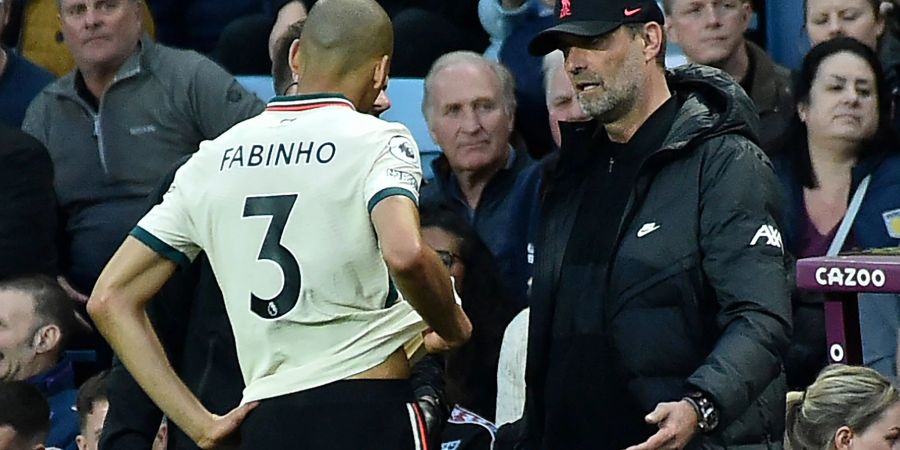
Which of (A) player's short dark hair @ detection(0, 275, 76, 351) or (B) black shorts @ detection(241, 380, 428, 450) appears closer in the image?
(B) black shorts @ detection(241, 380, 428, 450)

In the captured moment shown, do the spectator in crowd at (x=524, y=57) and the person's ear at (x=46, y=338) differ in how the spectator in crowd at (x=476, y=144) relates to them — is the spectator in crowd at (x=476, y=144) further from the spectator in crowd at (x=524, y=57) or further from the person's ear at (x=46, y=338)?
the person's ear at (x=46, y=338)

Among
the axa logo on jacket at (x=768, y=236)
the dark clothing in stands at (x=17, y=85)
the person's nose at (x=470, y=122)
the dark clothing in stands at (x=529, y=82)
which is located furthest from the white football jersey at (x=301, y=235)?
the dark clothing in stands at (x=17, y=85)

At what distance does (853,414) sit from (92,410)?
8.89ft

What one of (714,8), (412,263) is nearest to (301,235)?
(412,263)

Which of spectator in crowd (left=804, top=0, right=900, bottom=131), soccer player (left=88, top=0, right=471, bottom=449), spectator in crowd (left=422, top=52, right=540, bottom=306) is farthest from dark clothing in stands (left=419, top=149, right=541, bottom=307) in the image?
soccer player (left=88, top=0, right=471, bottom=449)

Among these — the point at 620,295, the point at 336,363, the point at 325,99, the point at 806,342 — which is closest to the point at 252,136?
the point at 325,99

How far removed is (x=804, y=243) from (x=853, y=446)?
147 centimetres

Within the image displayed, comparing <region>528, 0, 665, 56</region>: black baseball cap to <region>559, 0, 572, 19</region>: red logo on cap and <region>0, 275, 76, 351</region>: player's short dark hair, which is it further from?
<region>0, 275, 76, 351</region>: player's short dark hair

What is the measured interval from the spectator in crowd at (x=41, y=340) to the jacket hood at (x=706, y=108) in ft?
9.99

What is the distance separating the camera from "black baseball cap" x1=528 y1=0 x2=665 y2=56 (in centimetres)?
448

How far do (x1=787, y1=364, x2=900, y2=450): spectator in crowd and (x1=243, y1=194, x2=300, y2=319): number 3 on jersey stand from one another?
154cm

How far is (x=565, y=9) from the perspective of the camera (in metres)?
4.60

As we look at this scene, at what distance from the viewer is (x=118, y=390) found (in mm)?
4609

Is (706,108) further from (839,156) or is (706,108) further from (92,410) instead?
(92,410)
